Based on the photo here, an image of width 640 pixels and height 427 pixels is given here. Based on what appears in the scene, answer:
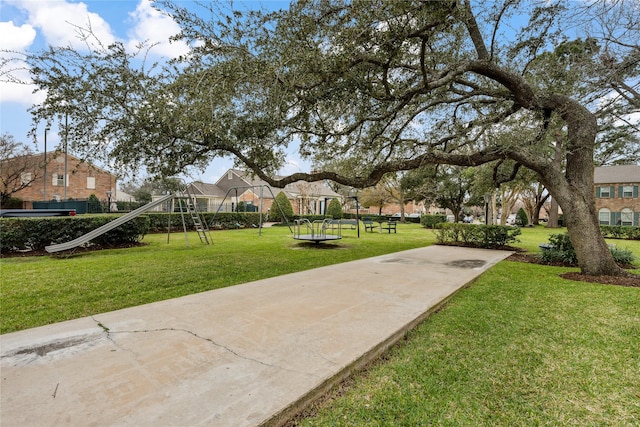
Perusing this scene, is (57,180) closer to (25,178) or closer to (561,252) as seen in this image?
(25,178)

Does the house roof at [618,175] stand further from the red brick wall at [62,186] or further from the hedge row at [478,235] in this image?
the red brick wall at [62,186]

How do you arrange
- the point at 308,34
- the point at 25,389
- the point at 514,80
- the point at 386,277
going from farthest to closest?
the point at 514,80
the point at 386,277
the point at 308,34
the point at 25,389

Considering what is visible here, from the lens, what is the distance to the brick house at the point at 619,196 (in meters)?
31.2

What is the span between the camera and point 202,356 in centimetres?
285

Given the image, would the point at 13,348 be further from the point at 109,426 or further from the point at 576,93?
the point at 576,93

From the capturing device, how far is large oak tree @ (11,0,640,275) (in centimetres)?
540

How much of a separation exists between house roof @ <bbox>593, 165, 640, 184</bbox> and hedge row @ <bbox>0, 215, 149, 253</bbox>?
42834 mm

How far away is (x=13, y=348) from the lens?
3020 millimetres

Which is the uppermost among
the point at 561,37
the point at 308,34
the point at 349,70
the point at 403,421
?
the point at 561,37

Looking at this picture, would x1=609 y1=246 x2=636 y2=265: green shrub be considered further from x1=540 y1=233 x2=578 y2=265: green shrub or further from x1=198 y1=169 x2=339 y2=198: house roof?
x1=198 y1=169 x2=339 y2=198: house roof

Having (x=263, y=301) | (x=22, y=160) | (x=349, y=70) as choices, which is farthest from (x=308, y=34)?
(x=22, y=160)

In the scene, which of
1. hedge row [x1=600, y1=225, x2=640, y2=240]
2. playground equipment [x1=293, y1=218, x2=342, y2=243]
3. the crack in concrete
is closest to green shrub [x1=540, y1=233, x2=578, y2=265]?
playground equipment [x1=293, y1=218, x2=342, y2=243]

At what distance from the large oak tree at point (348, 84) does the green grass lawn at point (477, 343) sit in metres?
2.48

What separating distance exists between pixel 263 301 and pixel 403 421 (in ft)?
9.36
